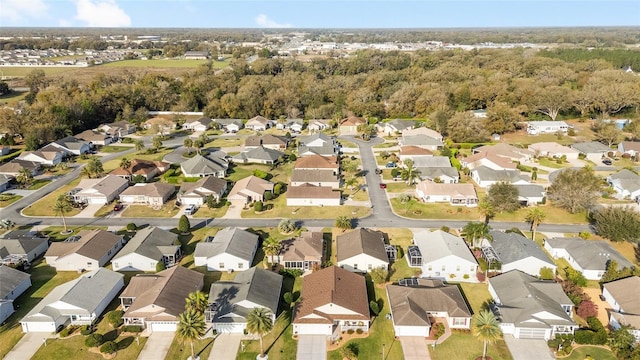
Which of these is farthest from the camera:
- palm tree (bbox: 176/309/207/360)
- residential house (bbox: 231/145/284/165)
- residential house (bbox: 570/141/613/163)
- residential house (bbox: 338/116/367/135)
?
residential house (bbox: 338/116/367/135)

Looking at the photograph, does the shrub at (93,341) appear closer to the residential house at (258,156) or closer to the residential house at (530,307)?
the residential house at (530,307)

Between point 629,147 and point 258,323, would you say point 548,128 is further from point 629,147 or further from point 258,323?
point 258,323

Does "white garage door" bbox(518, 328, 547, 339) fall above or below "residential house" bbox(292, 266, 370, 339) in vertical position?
below

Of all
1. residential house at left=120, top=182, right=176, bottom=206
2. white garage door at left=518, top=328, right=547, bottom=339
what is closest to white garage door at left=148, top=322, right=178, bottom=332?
white garage door at left=518, top=328, right=547, bottom=339

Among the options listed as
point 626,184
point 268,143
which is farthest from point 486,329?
point 268,143

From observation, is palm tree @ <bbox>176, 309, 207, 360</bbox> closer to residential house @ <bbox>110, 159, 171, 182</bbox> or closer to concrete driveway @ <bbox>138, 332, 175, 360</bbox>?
concrete driveway @ <bbox>138, 332, 175, 360</bbox>

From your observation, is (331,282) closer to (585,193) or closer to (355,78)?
(585,193)
